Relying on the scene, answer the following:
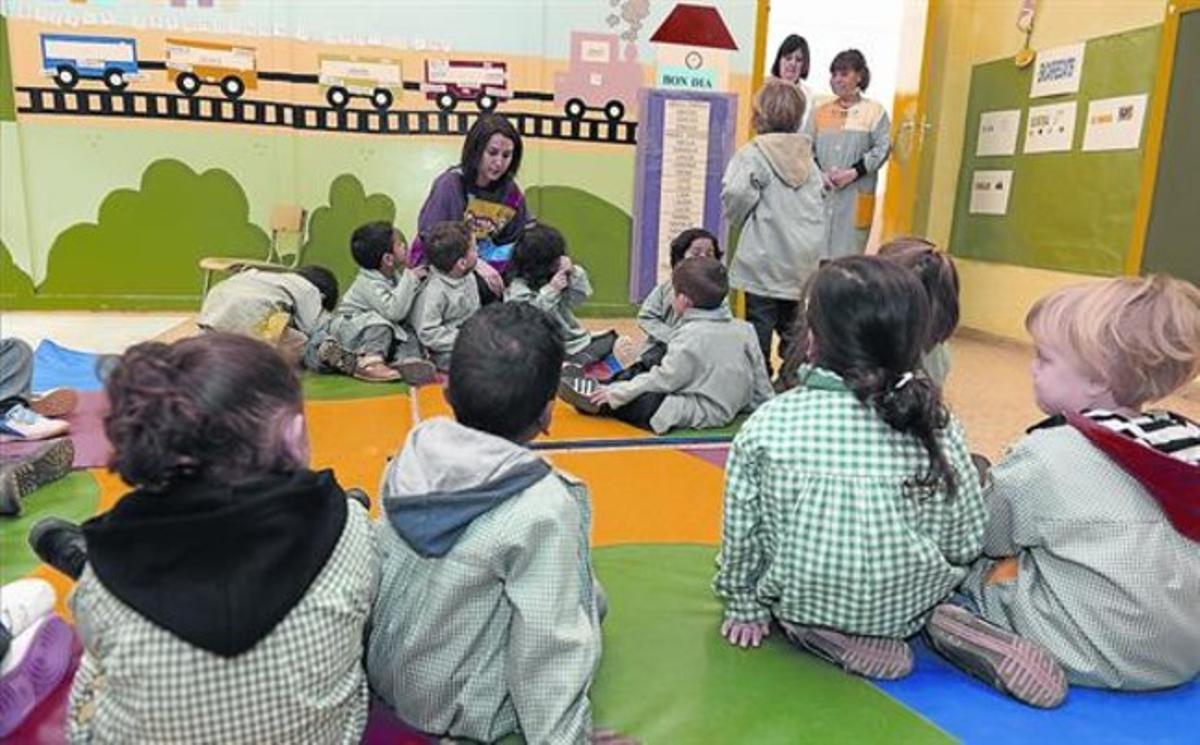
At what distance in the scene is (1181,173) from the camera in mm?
4266

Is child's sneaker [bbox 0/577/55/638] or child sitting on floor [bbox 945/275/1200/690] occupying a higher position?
child sitting on floor [bbox 945/275/1200/690]

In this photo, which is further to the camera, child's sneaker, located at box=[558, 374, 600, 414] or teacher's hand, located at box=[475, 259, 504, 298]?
teacher's hand, located at box=[475, 259, 504, 298]

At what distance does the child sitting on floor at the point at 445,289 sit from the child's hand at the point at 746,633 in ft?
7.32

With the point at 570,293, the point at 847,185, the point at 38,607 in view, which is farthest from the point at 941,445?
the point at 847,185

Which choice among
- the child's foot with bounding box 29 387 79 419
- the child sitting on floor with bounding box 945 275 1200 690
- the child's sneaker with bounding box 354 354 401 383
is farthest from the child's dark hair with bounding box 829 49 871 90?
the child's foot with bounding box 29 387 79 419

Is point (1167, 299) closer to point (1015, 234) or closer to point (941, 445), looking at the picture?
point (941, 445)

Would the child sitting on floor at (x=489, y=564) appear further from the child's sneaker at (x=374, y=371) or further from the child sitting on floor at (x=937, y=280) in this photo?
the child's sneaker at (x=374, y=371)

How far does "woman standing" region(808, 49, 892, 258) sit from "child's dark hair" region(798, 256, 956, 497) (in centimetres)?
296

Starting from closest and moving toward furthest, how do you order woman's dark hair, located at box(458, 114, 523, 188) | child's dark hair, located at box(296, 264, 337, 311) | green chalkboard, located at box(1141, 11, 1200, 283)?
woman's dark hair, located at box(458, 114, 523, 188) < child's dark hair, located at box(296, 264, 337, 311) < green chalkboard, located at box(1141, 11, 1200, 283)

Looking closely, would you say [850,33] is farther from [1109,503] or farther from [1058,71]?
[1109,503]

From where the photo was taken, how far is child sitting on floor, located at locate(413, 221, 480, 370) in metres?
3.63

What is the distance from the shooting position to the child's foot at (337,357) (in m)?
3.65

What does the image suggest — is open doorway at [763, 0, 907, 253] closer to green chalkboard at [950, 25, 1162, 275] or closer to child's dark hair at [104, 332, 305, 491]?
green chalkboard at [950, 25, 1162, 275]

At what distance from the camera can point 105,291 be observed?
508cm
